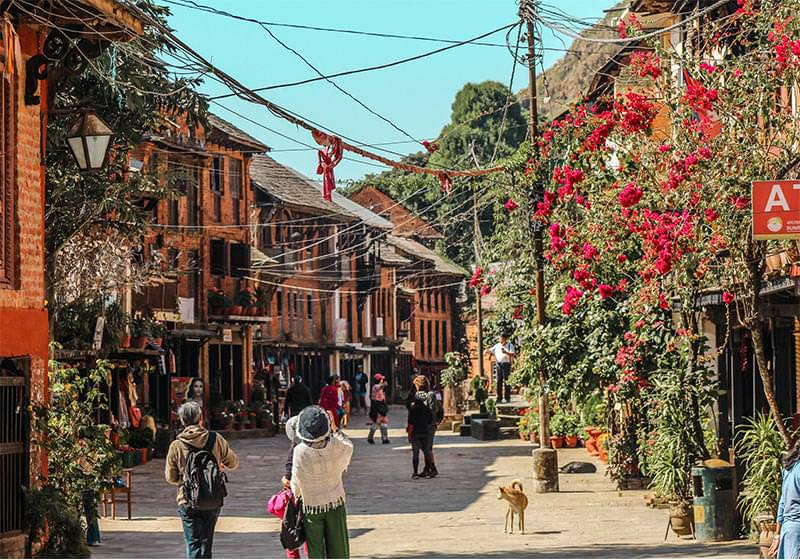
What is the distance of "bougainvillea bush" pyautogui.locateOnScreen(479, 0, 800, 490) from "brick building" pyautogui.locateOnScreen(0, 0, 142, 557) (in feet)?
19.7

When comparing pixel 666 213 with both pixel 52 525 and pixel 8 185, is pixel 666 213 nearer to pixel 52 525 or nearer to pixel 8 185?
pixel 8 185

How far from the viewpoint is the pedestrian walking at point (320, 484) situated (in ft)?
40.7

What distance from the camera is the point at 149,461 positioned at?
1448 inches

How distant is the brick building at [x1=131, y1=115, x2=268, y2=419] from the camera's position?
46.4m

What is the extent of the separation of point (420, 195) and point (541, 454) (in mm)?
76511

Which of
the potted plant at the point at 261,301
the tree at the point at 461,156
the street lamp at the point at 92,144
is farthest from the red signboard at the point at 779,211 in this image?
the tree at the point at 461,156

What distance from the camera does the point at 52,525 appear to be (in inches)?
598

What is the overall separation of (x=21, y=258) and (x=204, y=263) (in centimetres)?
3699

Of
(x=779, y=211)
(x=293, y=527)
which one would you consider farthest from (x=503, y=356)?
(x=293, y=527)

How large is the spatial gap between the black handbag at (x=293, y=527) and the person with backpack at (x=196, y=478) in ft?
2.77

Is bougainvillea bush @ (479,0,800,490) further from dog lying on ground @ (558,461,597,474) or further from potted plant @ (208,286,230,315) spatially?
potted plant @ (208,286,230,315)

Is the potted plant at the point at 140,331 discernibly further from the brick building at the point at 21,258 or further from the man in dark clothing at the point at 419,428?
the brick building at the point at 21,258

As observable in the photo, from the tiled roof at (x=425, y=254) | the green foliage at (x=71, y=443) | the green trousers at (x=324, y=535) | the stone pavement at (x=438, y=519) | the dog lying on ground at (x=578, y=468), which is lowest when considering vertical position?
the stone pavement at (x=438, y=519)

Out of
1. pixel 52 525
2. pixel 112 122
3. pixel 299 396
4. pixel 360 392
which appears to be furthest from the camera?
pixel 360 392
